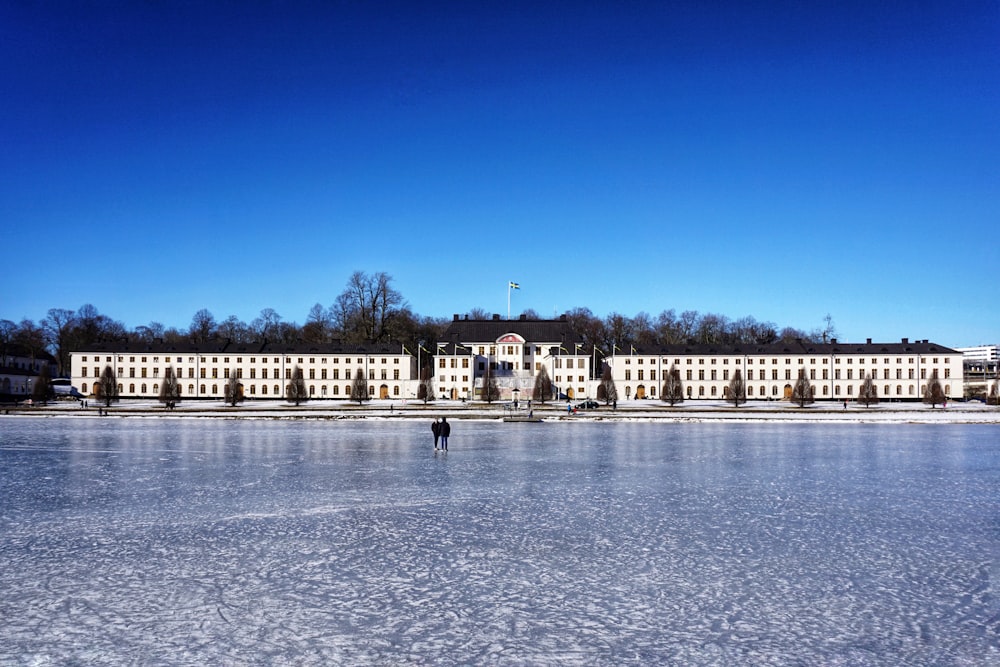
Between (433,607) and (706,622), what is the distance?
3.28 m

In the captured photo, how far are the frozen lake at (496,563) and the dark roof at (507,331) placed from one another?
76.7m

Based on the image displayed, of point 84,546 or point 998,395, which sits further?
point 998,395

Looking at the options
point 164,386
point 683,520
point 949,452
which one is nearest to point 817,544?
point 683,520

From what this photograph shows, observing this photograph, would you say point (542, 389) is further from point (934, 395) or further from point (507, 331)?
point (934, 395)

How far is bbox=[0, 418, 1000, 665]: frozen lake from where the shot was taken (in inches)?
334

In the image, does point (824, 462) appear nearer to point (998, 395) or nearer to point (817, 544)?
point (817, 544)

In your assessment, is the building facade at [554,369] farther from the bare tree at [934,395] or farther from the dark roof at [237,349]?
the bare tree at [934,395]

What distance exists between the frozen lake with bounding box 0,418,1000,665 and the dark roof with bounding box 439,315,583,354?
76706 millimetres

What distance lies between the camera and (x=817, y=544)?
43.5 feet

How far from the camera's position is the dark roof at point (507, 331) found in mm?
101438

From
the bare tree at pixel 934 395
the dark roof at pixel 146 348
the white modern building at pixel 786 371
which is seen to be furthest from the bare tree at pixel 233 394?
the bare tree at pixel 934 395

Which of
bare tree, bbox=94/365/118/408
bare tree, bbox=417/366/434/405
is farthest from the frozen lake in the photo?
bare tree, bbox=417/366/434/405

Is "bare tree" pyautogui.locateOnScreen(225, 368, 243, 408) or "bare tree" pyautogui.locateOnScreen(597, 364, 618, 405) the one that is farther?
"bare tree" pyautogui.locateOnScreen(597, 364, 618, 405)

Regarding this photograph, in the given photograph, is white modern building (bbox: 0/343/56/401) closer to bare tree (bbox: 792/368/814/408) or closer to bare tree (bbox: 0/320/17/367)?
bare tree (bbox: 0/320/17/367)
